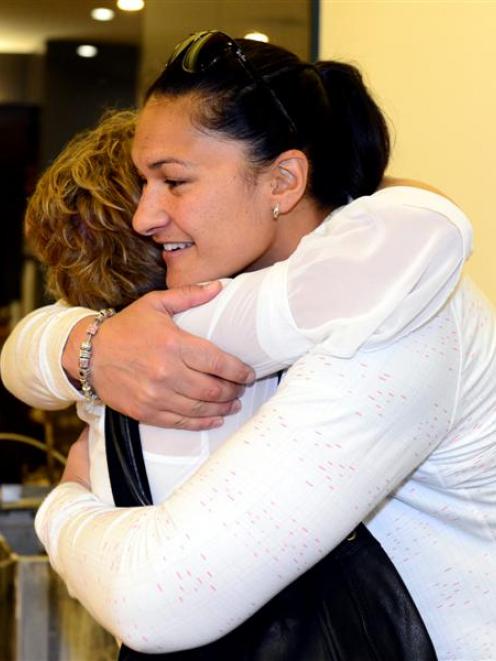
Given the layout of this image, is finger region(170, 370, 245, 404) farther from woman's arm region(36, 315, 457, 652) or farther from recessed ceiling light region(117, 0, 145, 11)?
recessed ceiling light region(117, 0, 145, 11)

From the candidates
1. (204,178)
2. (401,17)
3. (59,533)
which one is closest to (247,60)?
(204,178)

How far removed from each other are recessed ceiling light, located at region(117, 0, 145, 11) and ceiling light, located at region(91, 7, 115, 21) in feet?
0.09

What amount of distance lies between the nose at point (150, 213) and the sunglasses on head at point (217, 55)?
146 millimetres

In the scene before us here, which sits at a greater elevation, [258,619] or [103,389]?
[103,389]

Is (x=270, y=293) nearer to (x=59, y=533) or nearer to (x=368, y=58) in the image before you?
(x=59, y=533)

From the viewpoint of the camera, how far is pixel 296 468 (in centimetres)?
109

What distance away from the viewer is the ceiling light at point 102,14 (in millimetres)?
2988

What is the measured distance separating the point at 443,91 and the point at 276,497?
1439mm

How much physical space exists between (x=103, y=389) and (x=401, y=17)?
1450 millimetres

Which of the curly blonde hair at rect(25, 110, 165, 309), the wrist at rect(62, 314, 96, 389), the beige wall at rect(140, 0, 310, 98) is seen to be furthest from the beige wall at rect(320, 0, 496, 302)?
the wrist at rect(62, 314, 96, 389)

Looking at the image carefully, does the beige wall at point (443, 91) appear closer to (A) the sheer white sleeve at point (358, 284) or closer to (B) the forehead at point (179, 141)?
(B) the forehead at point (179, 141)

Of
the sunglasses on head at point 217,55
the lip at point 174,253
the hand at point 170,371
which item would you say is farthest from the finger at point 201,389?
the sunglasses on head at point 217,55

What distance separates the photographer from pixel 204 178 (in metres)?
1.37

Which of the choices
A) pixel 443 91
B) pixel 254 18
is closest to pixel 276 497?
pixel 443 91
